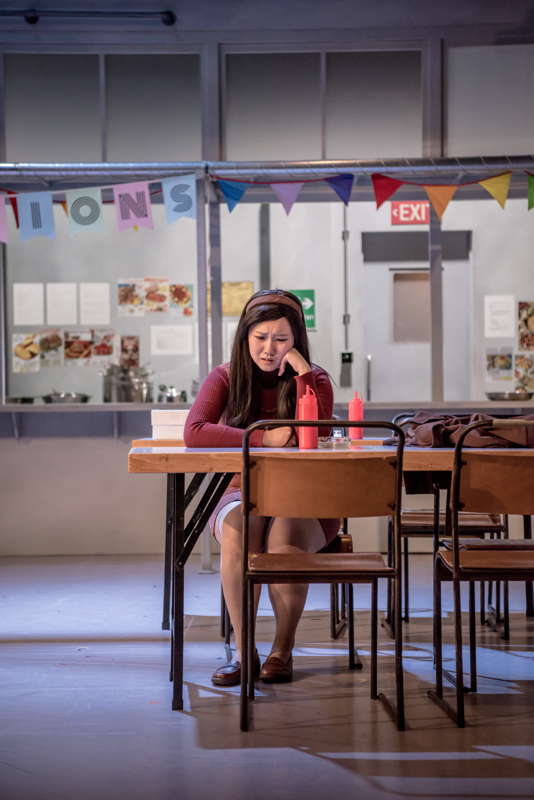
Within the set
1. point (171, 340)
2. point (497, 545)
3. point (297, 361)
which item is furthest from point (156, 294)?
point (497, 545)

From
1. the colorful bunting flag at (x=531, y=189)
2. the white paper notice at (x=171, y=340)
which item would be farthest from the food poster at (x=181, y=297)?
the colorful bunting flag at (x=531, y=189)

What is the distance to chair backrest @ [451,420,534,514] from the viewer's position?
8.24ft

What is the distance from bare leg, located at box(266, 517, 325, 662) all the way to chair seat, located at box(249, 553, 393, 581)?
0.16 meters

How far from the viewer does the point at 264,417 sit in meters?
3.23

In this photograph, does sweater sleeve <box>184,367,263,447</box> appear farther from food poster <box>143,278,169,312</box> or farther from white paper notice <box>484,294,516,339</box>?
white paper notice <box>484,294,516,339</box>

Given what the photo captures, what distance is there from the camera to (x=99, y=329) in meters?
6.68

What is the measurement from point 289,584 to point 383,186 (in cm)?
326

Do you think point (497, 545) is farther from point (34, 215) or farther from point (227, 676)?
point (34, 215)

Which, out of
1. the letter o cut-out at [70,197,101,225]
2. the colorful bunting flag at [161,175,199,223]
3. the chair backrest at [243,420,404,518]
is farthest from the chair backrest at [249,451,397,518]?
the letter o cut-out at [70,197,101,225]

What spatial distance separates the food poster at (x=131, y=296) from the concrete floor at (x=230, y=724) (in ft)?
10.3

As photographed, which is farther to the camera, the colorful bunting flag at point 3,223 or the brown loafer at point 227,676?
the colorful bunting flag at point 3,223

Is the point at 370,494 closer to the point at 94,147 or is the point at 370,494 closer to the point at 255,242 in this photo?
the point at 94,147

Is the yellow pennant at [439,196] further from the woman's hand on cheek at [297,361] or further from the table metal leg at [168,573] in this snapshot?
the table metal leg at [168,573]

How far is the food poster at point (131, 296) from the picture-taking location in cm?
665
